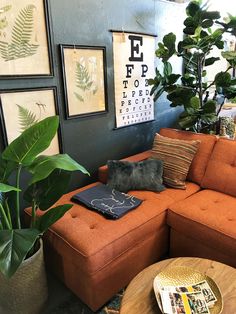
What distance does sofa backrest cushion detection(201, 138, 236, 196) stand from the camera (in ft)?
6.37

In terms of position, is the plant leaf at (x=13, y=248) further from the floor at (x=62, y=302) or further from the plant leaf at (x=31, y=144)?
the floor at (x=62, y=302)

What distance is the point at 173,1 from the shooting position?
272cm

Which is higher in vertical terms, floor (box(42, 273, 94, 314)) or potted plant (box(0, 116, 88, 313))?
potted plant (box(0, 116, 88, 313))

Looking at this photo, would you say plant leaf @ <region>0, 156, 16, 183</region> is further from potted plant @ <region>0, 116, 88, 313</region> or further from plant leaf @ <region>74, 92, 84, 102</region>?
plant leaf @ <region>74, 92, 84, 102</region>

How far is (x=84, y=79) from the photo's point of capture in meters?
2.10

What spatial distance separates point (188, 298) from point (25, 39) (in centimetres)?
179

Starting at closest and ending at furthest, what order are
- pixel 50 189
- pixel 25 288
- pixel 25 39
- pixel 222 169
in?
pixel 25 288, pixel 50 189, pixel 25 39, pixel 222 169

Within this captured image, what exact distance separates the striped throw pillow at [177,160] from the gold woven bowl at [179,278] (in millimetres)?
942

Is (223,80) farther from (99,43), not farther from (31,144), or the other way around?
(31,144)

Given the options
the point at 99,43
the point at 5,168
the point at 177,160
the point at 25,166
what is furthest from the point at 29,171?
the point at 99,43

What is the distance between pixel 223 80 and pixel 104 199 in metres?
1.52

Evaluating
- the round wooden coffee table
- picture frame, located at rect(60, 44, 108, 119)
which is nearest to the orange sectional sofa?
the round wooden coffee table

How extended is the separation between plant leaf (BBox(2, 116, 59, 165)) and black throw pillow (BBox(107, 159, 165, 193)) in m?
0.90

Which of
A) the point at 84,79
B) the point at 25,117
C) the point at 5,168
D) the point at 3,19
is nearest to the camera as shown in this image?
the point at 5,168
